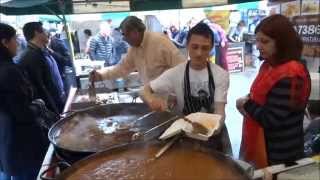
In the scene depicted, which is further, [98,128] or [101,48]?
[101,48]

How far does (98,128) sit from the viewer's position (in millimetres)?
1673

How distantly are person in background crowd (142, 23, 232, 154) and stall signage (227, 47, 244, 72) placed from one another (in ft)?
19.8

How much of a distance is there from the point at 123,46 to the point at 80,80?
310 cm

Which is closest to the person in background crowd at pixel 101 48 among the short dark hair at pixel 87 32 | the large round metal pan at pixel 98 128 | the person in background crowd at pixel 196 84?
the short dark hair at pixel 87 32

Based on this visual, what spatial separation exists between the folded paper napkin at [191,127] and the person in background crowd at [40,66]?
2061 millimetres

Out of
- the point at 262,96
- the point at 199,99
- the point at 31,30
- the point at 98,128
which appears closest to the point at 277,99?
the point at 262,96

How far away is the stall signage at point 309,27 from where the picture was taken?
262cm

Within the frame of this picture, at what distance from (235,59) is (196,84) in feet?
20.6

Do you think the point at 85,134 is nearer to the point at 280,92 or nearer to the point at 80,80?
the point at 280,92

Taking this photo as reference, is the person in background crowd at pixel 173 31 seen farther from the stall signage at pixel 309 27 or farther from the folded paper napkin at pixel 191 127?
the folded paper napkin at pixel 191 127

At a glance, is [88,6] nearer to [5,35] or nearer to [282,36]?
[5,35]

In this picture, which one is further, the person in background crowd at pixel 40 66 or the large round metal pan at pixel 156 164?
the person in background crowd at pixel 40 66

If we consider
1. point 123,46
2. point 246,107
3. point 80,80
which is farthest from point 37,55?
point 123,46

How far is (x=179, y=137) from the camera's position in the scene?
1202 millimetres
